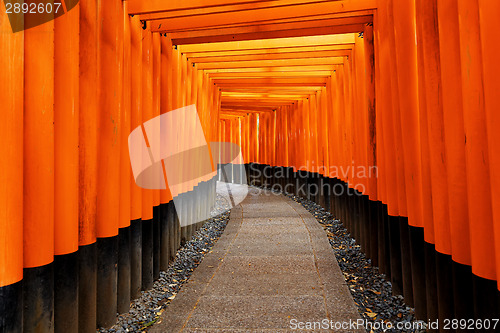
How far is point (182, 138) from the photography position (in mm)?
6199

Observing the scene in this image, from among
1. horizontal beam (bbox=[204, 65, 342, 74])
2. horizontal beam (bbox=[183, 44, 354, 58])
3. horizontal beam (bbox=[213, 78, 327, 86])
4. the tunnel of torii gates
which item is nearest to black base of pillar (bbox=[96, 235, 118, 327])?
the tunnel of torii gates

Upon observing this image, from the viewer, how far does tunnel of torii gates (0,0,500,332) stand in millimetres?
1993

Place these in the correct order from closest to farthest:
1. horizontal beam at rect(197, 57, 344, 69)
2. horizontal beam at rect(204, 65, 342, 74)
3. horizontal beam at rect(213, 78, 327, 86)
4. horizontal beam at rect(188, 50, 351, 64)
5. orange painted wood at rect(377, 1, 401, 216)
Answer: orange painted wood at rect(377, 1, 401, 216) < horizontal beam at rect(188, 50, 351, 64) < horizontal beam at rect(197, 57, 344, 69) < horizontal beam at rect(204, 65, 342, 74) < horizontal beam at rect(213, 78, 327, 86)

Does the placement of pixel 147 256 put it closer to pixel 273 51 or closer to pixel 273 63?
pixel 273 51

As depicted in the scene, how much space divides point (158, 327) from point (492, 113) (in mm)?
3325

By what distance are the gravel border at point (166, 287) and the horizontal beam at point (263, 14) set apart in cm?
385

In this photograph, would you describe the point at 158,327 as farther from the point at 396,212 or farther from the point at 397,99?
the point at 397,99

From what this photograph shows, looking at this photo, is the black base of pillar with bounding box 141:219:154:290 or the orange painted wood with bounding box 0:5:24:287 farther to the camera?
the black base of pillar with bounding box 141:219:154:290

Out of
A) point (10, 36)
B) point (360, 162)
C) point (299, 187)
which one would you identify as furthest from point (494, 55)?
point (299, 187)

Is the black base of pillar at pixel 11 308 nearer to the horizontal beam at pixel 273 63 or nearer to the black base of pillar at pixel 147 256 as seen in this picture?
the black base of pillar at pixel 147 256

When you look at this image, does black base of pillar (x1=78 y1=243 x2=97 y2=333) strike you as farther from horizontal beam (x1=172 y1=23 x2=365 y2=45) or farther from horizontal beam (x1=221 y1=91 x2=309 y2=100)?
horizontal beam (x1=221 y1=91 x2=309 y2=100)

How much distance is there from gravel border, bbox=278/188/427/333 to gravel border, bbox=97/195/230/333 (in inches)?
95.7

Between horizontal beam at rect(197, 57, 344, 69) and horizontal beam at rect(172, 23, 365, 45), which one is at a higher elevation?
horizontal beam at rect(197, 57, 344, 69)

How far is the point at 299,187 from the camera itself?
12.0m
